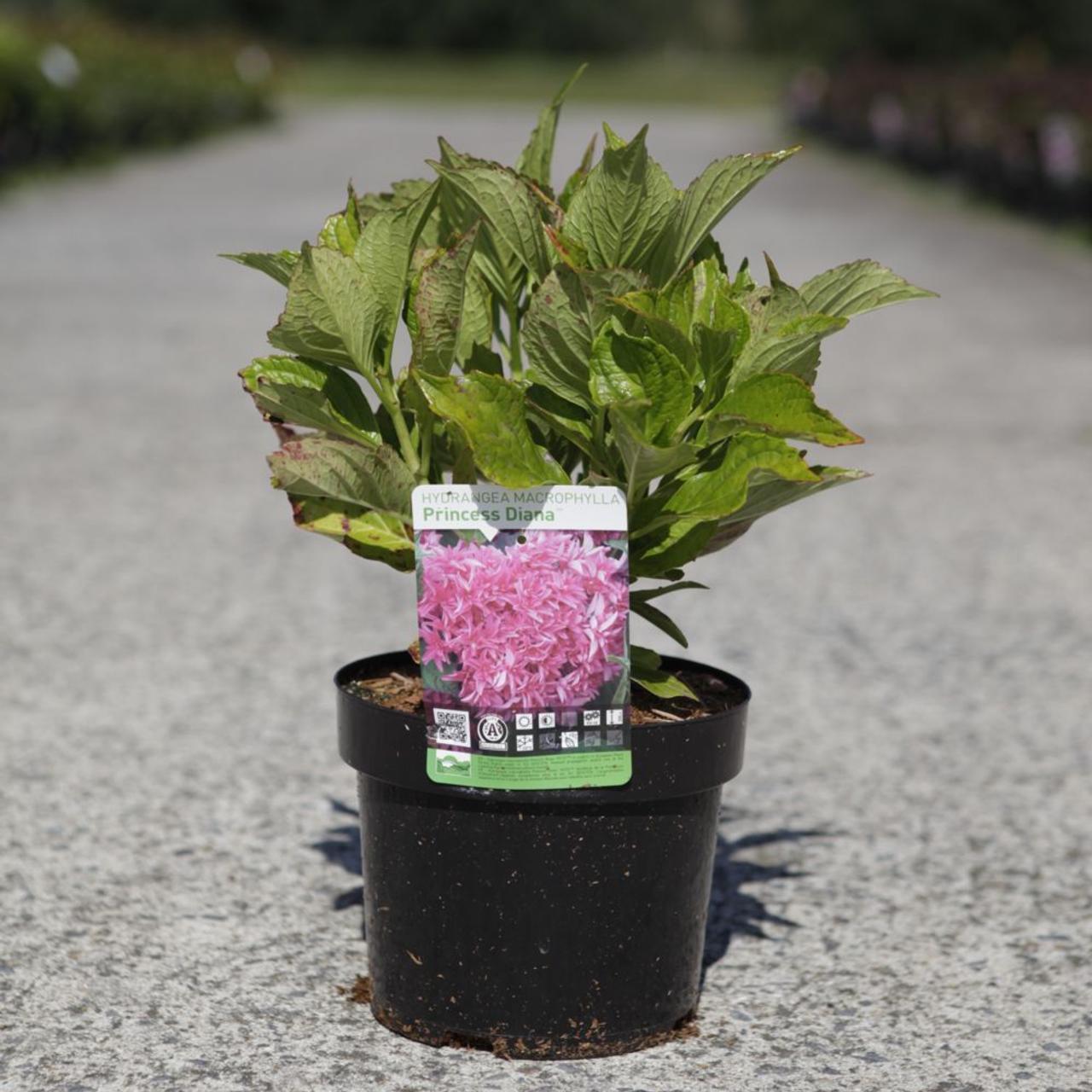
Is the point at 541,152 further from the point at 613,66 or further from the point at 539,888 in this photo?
the point at 613,66

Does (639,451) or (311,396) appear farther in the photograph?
(311,396)

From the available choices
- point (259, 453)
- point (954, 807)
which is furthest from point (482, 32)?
point (954, 807)

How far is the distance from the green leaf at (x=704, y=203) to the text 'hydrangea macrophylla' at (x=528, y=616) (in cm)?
42

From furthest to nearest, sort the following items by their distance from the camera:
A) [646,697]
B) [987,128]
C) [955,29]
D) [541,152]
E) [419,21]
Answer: [419,21]
[955,29]
[987,128]
[541,152]
[646,697]

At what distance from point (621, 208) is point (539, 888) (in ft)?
2.86

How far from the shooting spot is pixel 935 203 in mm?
16984

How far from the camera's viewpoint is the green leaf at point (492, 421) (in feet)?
7.18

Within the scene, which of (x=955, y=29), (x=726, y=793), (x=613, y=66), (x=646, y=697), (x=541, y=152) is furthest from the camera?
(x=613, y=66)

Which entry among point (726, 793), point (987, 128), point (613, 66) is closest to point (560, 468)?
point (726, 793)

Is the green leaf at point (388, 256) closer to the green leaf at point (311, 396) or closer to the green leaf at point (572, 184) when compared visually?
the green leaf at point (311, 396)

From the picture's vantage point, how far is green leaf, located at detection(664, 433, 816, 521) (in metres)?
2.18

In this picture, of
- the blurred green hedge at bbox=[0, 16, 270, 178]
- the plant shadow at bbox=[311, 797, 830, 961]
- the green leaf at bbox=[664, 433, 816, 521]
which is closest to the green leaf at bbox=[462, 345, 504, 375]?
the green leaf at bbox=[664, 433, 816, 521]

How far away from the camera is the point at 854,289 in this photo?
2324 mm

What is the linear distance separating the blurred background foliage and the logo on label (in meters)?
12.4
